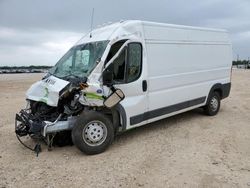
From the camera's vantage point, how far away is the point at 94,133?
6.14 meters

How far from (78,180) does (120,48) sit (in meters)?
2.93

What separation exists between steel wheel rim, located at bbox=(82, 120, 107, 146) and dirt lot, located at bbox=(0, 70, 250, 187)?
0.94ft

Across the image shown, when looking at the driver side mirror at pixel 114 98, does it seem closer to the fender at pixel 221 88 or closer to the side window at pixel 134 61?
the side window at pixel 134 61

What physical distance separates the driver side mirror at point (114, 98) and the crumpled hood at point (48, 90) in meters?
0.87

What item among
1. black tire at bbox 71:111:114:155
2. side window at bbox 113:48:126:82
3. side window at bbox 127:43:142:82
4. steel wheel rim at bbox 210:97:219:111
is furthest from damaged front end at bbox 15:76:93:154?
steel wheel rim at bbox 210:97:219:111

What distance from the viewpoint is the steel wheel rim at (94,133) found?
605 centimetres

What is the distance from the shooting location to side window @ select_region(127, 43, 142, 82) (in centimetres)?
679

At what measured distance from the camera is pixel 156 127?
8219mm

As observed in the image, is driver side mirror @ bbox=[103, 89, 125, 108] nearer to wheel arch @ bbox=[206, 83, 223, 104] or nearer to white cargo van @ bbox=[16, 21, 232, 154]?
white cargo van @ bbox=[16, 21, 232, 154]

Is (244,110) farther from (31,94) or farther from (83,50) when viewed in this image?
(31,94)

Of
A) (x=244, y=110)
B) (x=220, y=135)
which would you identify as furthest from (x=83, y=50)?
(x=244, y=110)

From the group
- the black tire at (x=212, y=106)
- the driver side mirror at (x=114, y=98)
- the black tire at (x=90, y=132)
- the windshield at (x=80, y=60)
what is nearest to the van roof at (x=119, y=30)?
the windshield at (x=80, y=60)

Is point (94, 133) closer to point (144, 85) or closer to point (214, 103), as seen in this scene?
point (144, 85)

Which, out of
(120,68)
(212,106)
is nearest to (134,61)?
(120,68)
